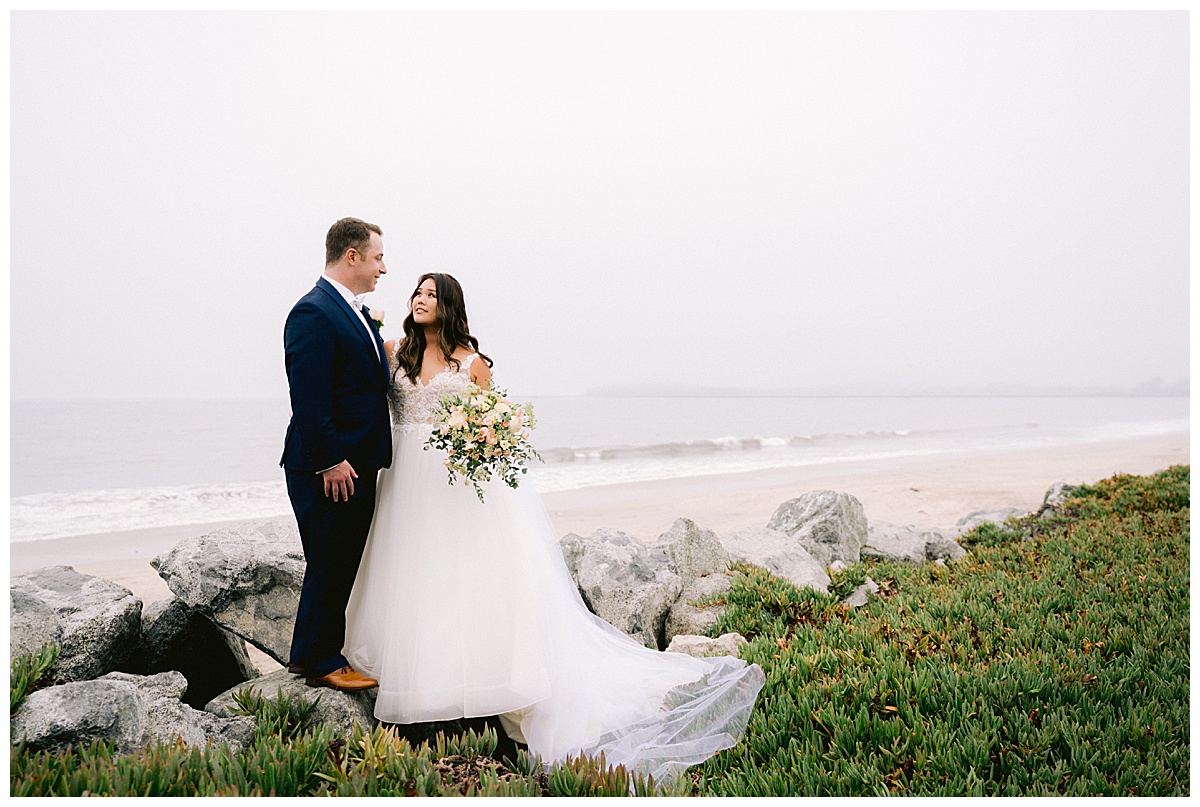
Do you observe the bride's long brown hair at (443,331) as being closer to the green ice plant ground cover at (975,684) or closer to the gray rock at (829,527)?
the green ice plant ground cover at (975,684)

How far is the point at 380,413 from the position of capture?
395cm

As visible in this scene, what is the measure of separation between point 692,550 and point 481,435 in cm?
333

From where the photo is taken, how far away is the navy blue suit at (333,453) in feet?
12.3

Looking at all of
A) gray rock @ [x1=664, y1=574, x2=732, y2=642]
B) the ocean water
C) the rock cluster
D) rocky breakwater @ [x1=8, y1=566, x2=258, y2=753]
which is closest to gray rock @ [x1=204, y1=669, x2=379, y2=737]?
the rock cluster

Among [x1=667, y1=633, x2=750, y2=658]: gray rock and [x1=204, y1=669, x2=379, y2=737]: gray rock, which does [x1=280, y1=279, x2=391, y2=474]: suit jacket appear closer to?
[x1=204, y1=669, x2=379, y2=737]: gray rock

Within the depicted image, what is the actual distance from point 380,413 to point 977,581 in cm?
492

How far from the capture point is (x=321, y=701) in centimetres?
374

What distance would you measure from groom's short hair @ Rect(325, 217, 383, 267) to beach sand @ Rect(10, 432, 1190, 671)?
13.7ft

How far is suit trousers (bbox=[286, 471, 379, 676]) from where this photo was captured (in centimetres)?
388

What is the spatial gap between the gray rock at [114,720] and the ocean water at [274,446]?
12284 millimetres

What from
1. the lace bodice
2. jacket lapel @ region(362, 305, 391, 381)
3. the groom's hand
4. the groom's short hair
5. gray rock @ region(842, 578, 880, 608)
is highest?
the groom's short hair

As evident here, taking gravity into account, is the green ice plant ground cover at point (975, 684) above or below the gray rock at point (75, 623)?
below

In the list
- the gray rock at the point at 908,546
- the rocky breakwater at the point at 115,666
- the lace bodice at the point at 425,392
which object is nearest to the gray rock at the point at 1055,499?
the gray rock at the point at 908,546
